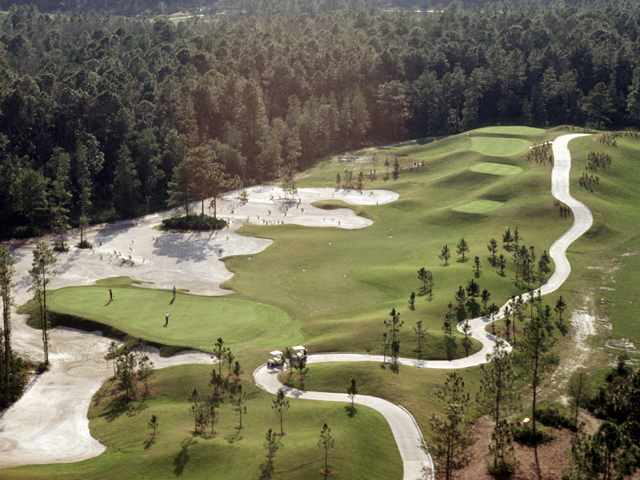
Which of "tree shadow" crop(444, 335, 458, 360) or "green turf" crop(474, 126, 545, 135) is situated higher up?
"green turf" crop(474, 126, 545, 135)

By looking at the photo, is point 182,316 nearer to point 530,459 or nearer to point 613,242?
point 530,459

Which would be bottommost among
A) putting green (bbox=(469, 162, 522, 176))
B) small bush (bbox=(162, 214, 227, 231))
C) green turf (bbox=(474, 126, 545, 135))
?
small bush (bbox=(162, 214, 227, 231))

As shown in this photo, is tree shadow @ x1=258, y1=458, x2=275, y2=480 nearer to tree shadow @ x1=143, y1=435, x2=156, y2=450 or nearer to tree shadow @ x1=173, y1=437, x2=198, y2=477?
tree shadow @ x1=173, y1=437, x2=198, y2=477

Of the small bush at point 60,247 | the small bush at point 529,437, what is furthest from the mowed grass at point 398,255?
the small bush at point 60,247

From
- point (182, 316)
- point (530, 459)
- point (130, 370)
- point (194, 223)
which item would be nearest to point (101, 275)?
point (182, 316)

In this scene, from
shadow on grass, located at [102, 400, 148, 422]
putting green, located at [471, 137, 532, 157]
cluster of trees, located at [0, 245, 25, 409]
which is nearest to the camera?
shadow on grass, located at [102, 400, 148, 422]

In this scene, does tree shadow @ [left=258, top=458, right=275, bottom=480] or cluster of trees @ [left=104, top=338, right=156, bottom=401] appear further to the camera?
cluster of trees @ [left=104, top=338, right=156, bottom=401]

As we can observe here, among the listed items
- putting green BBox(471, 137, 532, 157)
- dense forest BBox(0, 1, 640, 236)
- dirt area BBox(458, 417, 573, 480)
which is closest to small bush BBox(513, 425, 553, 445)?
dirt area BBox(458, 417, 573, 480)
